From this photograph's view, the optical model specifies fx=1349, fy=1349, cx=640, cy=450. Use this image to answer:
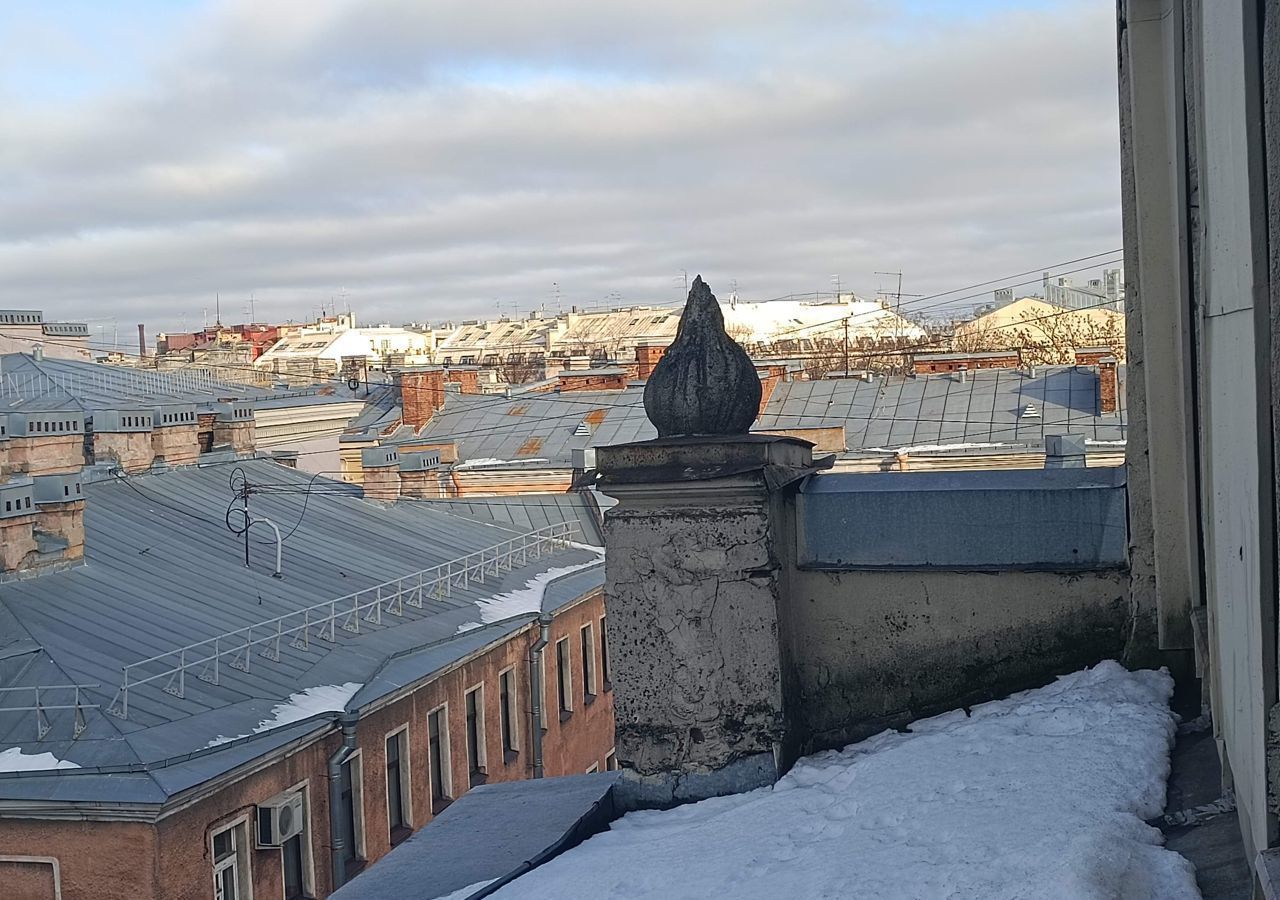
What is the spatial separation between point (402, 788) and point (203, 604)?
2.55 m

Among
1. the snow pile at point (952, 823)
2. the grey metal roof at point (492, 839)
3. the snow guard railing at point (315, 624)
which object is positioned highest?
the snow pile at point (952, 823)

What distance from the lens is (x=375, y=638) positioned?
13141mm

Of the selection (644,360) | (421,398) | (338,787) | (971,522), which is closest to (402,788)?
(338,787)

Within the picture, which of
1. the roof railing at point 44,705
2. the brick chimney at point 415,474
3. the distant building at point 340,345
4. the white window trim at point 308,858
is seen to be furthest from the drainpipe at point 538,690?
the distant building at point 340,345

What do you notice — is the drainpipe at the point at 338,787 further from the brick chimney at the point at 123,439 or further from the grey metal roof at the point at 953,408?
the grey metal roof at the point at 953,408

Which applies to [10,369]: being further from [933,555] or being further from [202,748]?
[933,555]

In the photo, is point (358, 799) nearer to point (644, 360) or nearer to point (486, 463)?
point (486, 463)

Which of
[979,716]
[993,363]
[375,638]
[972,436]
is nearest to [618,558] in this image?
[979,716]

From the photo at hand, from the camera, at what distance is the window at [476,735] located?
47.4ft

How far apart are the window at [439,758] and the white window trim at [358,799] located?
1.48 m

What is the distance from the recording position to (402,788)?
12805 mm

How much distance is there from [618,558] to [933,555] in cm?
94

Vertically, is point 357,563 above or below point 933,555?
below

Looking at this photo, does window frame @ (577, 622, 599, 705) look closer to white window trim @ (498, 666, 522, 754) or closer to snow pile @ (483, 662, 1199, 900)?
white window trim @ (498, 666, 522, 754)
